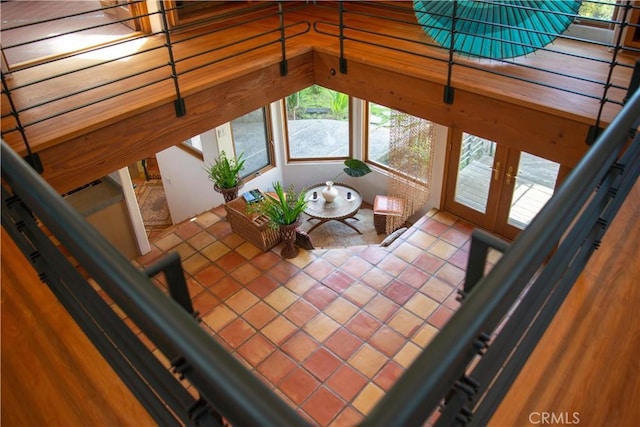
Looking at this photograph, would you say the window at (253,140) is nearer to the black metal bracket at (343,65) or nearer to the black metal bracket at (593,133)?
the black metal bracket at (343,65)

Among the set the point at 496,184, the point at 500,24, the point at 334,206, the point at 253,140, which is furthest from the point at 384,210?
the point at 500,24

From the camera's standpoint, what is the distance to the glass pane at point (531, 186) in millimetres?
5523

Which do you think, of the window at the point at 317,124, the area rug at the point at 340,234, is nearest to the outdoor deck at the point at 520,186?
the area rug at the point at 340,234

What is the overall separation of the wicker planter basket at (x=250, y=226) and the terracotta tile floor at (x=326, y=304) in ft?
0.33

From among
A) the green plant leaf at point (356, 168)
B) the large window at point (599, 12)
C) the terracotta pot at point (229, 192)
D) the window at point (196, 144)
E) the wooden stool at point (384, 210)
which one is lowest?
the wooden stool at point (384, 210)

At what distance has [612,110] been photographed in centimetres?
305

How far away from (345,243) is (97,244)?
6175 millimetres

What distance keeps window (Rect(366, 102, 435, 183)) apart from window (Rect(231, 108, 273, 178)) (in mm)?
1453

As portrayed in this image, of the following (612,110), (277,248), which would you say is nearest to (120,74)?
(277,248)

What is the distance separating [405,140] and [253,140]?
83.5 inches

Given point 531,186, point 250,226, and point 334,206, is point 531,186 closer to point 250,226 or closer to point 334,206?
point 334,206

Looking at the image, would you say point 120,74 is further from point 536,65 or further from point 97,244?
point 97,244

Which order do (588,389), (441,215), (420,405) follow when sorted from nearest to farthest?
1. (420,405)
2. (588,389)
3. (441,215)

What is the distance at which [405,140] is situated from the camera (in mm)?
6609
